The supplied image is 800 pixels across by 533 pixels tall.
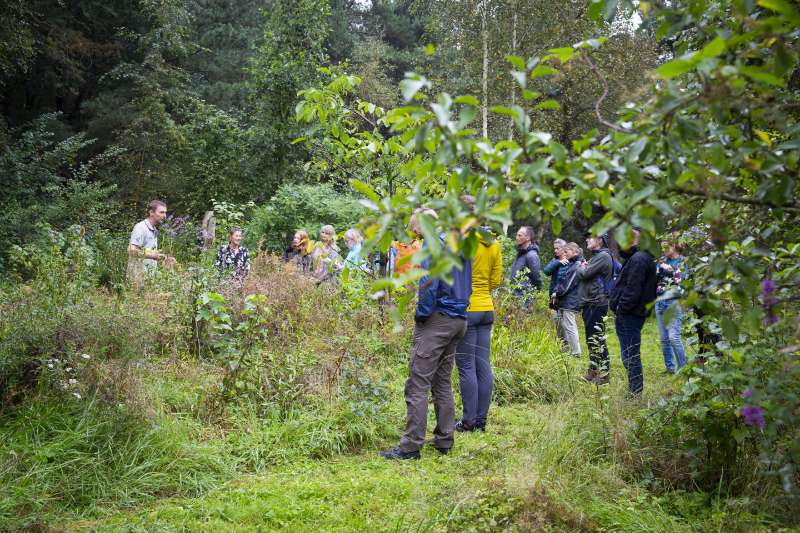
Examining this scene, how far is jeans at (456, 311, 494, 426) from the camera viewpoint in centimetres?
575

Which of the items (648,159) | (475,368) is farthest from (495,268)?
(648,159)

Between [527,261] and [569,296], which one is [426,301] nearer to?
[569,296]

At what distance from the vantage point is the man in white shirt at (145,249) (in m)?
7.12

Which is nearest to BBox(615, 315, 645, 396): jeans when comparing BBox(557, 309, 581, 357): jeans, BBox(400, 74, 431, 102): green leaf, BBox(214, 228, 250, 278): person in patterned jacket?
BBox(557, 309, 581, 357): jeans

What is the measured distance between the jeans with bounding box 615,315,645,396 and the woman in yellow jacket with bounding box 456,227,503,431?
4.52 feet

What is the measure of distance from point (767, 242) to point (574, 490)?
1.97 metres

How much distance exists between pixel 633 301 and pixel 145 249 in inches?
201

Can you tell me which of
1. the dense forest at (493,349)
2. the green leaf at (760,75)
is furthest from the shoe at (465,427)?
the green leaf at (760,75)

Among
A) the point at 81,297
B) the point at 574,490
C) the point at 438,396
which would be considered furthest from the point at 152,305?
the point at 574,490

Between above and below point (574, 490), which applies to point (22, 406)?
above

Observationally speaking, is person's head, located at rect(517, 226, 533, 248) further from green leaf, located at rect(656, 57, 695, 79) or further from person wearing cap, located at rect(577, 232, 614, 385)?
green leaf, located at rect(656, 57, 695, 79)

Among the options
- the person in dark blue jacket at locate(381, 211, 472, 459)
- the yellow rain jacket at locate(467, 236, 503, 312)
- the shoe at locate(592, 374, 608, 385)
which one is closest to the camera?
the person in dark blue jacket at locate(381, 211, 472, 459)

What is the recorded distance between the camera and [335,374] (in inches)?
231

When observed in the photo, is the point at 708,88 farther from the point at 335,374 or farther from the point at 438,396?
the point at 335,374
